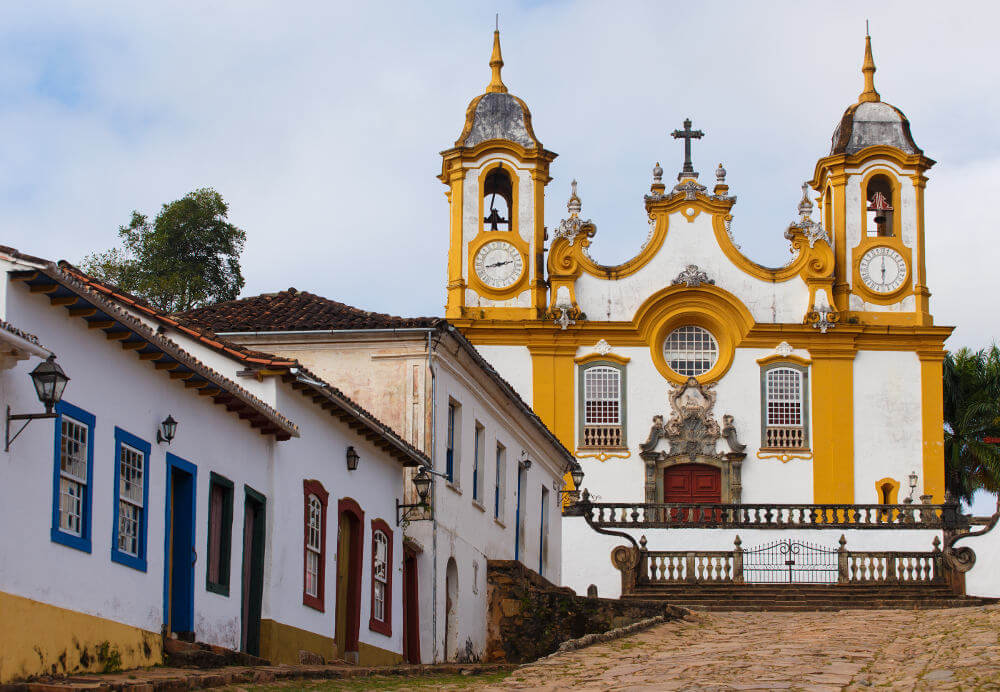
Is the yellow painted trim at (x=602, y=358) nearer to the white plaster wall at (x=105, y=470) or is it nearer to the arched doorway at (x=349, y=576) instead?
the arched doorway at (x=349, y=576)

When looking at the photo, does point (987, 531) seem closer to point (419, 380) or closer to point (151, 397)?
point (419, 380)

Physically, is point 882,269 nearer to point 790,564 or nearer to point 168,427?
point 790,564

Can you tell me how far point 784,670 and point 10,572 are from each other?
7221 millimetres

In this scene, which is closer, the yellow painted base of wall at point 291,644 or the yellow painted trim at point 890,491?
the yellow painted base of wall at point 291,644

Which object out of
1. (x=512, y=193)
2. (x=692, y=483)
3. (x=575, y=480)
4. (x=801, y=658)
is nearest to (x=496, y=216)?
(x=512, y=193)

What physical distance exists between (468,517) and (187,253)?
30.8m

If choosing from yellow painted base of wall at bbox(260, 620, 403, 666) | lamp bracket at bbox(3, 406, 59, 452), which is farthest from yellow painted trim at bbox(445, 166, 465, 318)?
lamp bracket at bbox(3, 406, 59, 452)

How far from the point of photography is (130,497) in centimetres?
1709

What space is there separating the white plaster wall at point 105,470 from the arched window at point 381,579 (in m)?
4.10

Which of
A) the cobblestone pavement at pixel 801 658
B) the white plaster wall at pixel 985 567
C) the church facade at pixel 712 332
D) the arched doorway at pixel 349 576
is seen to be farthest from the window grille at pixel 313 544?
the church facade at pixel 712 332

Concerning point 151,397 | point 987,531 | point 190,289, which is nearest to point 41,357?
point 151,397

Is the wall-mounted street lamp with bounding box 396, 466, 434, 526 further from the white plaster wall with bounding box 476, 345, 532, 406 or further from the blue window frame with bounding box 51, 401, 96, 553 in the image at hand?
the white plaster wall with bounding box 476, 345, 532, 406

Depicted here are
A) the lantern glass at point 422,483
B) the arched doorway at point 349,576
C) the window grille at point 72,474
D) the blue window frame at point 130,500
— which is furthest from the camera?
the lantern glass at point 422,483

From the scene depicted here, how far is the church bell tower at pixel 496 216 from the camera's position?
1880 inches
